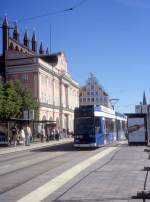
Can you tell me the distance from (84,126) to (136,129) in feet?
28.6

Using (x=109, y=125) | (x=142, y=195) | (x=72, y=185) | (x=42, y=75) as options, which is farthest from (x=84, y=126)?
(x=42, y=75)

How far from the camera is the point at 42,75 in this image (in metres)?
84.9

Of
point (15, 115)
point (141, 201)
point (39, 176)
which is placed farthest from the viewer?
point (15, 115)

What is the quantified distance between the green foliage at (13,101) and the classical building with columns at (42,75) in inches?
384

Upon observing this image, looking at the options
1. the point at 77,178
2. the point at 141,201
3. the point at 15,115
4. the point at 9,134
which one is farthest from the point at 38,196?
the point at 15,115

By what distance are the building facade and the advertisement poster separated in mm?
107383

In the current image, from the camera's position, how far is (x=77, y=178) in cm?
1612

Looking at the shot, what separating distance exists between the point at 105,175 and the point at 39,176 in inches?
96.6

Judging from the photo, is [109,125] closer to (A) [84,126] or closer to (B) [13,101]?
(A) [84,126]

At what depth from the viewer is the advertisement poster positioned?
142ft

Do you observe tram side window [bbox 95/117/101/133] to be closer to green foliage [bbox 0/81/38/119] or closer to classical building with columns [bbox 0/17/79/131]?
green foliage [bbox 0/81/38/119]

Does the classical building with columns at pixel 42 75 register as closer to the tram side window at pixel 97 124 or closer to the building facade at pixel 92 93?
the tram side window at pixel 97 124

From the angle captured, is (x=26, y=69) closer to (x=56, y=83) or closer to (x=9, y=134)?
(x=56, y=83)

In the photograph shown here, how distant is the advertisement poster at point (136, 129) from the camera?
4316 centimetres
